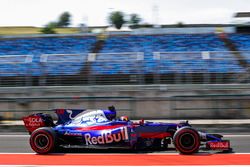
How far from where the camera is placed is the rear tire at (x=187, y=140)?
10.3 m

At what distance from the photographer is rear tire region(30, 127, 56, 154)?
10.9 meters

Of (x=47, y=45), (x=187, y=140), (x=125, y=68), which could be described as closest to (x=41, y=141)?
(x=187, y=140)

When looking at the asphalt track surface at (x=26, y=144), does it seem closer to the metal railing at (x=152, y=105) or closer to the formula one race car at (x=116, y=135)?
the formula one race car at (x=116, y=135)

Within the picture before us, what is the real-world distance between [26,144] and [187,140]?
506 cm

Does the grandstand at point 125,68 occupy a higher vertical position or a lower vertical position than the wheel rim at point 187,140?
higher

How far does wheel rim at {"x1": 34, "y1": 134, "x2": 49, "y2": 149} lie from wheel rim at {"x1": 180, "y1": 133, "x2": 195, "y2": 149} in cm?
317

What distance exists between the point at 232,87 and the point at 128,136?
1072 cm

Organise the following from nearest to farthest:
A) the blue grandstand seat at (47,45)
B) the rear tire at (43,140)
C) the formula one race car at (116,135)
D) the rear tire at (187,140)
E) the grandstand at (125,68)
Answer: the rear tire at (187,140), the formula one race car at (116,135), the rear tire at (43,140), the grandstand at (125,68), the blue grandstand seat at (47,45)

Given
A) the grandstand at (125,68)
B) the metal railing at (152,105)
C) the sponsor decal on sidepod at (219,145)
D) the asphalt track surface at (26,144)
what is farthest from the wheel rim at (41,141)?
the grandstand at (125,68)

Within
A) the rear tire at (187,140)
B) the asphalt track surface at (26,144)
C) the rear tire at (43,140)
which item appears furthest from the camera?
the asphalt track surface at (26,144)

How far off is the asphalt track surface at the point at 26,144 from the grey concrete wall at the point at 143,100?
286cm

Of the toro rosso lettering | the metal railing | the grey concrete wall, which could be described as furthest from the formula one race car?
the metal railing

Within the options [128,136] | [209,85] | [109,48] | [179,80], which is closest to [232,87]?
[209,85]

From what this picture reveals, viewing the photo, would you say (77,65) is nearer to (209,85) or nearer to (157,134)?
(209,85)
